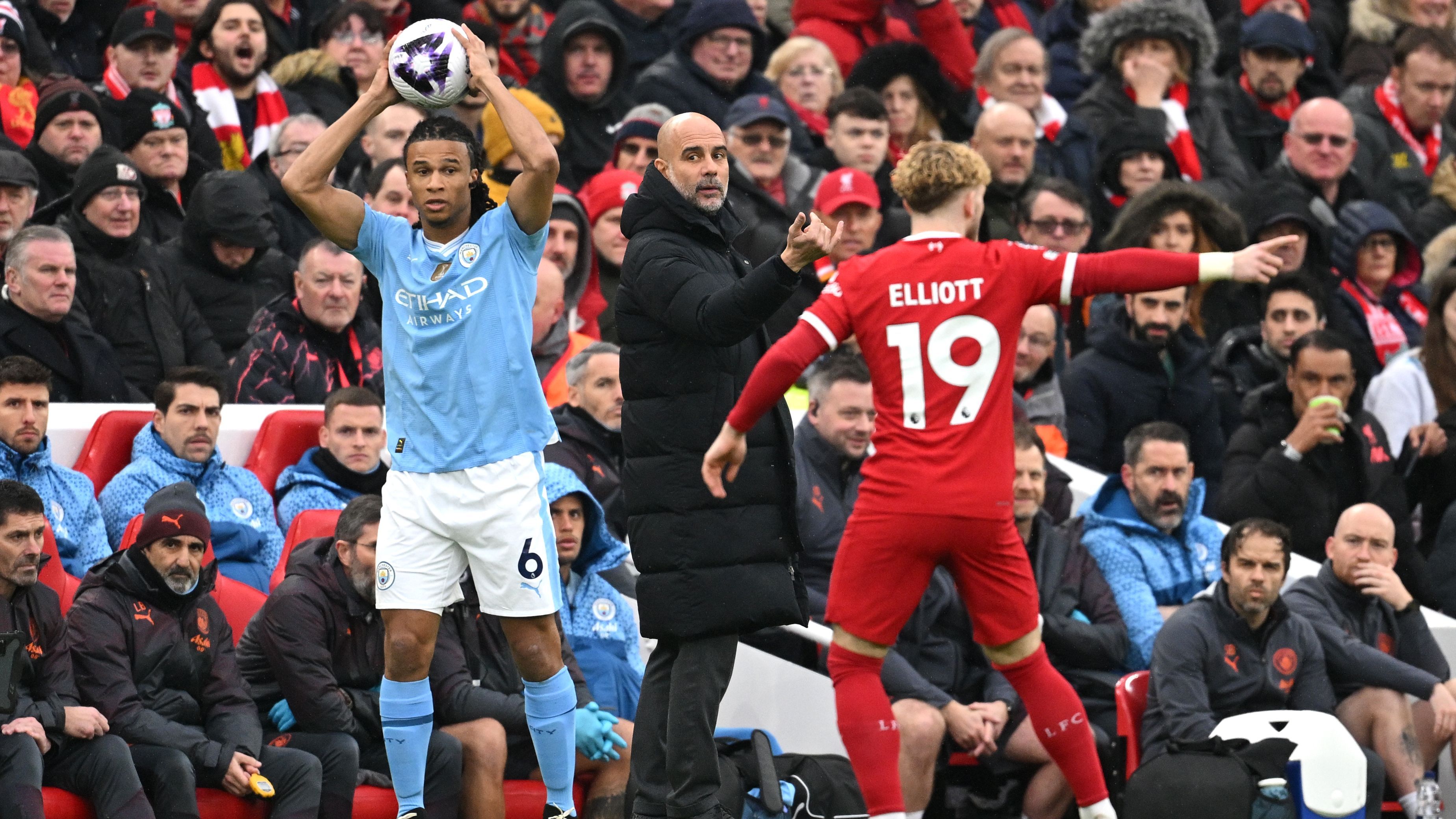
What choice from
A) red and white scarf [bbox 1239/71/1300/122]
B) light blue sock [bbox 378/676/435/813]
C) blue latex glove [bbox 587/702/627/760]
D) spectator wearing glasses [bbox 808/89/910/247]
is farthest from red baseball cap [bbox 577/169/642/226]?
red and white scarf [bbox 1239/71/1300/122]

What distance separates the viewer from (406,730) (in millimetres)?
6191

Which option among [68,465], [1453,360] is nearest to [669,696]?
[68,465]

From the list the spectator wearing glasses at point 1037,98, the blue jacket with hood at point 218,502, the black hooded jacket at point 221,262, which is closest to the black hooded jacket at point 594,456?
the blue jacket with hood at point 218,502

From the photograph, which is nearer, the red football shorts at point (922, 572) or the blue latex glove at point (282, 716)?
the red football shorts at point (922, 572)

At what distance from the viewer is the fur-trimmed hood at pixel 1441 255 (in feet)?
41.3

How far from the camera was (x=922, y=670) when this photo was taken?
8641 millimetres

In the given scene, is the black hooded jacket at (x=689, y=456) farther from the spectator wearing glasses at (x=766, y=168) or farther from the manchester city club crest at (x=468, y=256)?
the spectator wearing glasses at (x=766, y=168)

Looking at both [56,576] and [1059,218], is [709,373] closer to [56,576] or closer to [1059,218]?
[56,576]

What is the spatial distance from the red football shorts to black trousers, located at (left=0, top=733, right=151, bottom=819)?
2.48 meters

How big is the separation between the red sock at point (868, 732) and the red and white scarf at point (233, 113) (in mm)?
5867

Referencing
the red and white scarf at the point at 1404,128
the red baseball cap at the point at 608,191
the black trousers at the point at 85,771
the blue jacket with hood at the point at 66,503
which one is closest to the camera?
the black trousers at the point at 85,771

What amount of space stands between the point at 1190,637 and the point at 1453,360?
3.63 m

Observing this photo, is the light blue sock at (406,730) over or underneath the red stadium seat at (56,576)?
underneath

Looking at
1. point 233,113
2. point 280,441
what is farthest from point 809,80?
point 280,441
